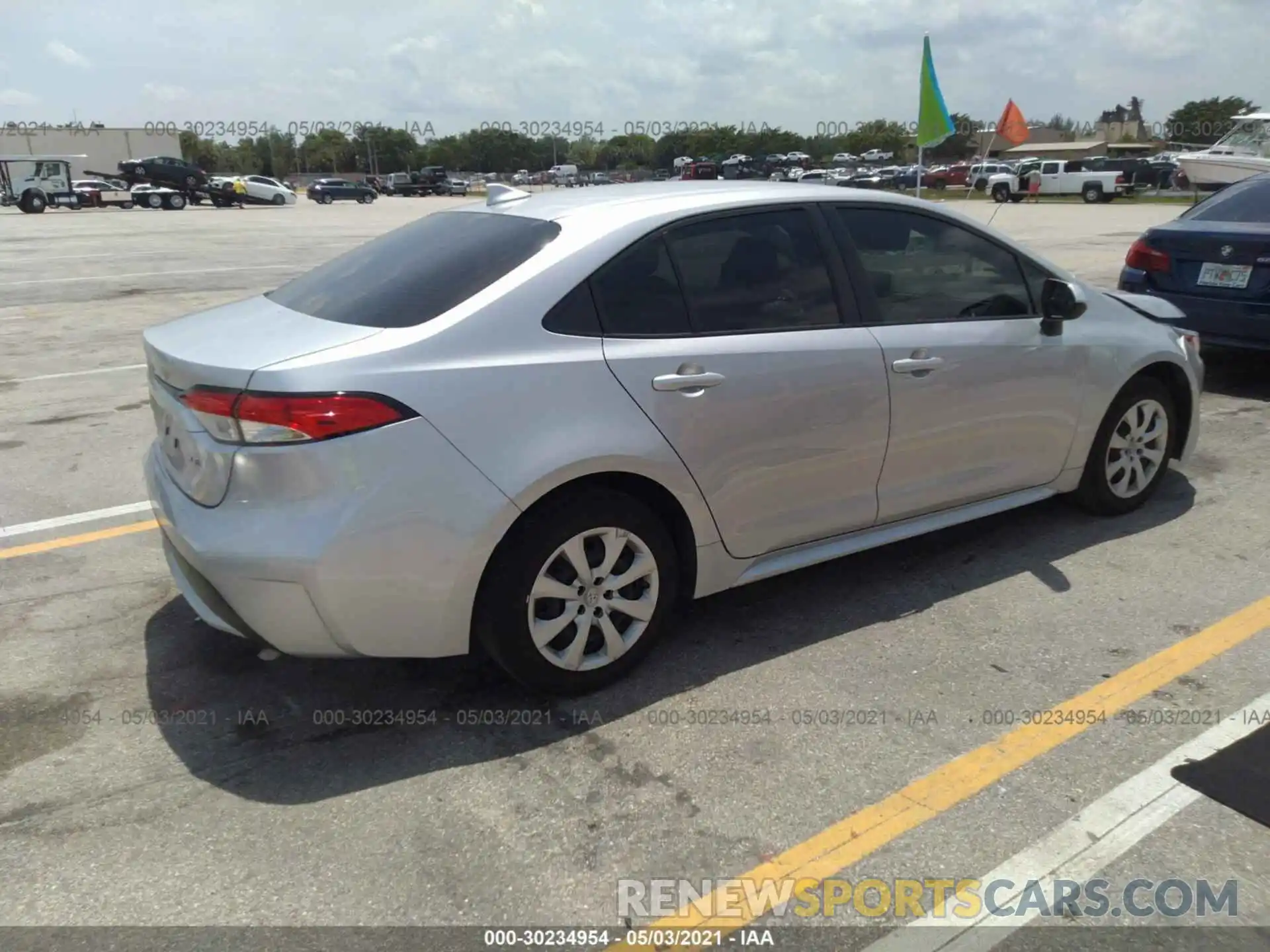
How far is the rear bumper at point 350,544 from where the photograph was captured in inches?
110

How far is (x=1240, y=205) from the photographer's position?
724 cm

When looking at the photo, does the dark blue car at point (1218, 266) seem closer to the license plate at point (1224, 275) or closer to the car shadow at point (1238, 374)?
the license plate at point (1224, 275)

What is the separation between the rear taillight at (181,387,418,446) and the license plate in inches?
246

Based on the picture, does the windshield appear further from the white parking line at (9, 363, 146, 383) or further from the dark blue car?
the white parking line at (9, 363, 146, 383)

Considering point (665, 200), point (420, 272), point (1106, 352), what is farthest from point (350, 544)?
point (1106, 352)

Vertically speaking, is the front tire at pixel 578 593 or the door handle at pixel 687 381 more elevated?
the door handle at pixel 687 381

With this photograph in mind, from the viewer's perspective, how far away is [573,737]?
3.16 metres

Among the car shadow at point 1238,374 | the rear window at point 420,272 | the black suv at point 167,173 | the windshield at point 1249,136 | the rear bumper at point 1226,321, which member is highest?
the windshield at point 1249,136

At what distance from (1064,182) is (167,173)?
38.9 m

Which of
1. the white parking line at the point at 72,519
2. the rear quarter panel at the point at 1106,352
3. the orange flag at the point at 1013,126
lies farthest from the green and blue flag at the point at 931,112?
the white parking line at the point at 72,519

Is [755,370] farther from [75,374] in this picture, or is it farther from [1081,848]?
[75,374]

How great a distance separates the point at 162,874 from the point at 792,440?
2.34 metres

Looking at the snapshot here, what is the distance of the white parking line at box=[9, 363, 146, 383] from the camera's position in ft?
26.9

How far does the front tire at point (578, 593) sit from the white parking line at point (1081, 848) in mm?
1305
